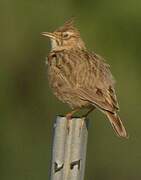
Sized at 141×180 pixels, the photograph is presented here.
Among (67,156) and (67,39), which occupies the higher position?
(67,39)

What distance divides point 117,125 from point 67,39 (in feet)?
6.15

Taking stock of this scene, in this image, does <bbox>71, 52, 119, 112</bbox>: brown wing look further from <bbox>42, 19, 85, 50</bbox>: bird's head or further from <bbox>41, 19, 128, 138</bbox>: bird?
<bbox>42, 19, 85, 50</bbox>: bird's head

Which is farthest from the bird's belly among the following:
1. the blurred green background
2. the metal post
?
the blurred green background

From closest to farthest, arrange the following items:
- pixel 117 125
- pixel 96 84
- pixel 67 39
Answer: pixel 117 125, pixel 96 84, pixel 67 39

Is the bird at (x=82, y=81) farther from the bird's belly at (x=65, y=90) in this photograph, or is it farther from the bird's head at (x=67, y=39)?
the bird's head at (x=67, y=39)

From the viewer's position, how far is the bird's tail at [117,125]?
9562mm

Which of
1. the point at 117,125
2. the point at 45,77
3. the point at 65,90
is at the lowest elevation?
the point at 117,125

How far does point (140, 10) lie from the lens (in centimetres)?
1756

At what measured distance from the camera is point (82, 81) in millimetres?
10391

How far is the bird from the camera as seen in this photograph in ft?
33.3

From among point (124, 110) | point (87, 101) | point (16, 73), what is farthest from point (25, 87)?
point (87, 101)

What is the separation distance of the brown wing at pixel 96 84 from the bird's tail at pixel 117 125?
5 cm

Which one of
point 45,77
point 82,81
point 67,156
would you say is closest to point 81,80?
point 82,81

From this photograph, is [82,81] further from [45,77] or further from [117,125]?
[45,77]
